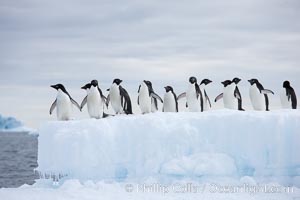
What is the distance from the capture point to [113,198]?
41.8ft

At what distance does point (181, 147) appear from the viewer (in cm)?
1498

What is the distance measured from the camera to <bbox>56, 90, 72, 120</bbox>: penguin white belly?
17.9 m

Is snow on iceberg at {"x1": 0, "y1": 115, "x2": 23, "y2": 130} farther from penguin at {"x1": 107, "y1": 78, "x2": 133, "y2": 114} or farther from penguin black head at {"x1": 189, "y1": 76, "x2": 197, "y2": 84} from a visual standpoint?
penguin black head at {"x1": 189, "y1": 76, "x2": 197, "y2": 84}

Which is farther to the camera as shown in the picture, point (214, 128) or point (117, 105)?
point (117, 105)

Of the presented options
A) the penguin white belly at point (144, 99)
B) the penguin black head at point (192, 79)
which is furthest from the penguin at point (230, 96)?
the penguin white belly at point (144, 99)

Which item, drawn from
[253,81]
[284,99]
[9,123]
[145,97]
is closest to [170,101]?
[145,97]

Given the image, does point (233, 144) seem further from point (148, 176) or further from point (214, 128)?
point (148, 176)

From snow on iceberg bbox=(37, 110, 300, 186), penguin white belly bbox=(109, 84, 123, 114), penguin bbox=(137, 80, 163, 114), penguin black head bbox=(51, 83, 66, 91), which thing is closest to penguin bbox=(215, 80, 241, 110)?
penguin bbox=(137, 80, 163, 114)

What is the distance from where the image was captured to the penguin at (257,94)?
1975 cm

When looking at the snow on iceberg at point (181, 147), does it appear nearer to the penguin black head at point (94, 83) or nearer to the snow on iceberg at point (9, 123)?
the penguin black head at point (94, 83)

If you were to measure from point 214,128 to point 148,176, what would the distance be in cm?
210

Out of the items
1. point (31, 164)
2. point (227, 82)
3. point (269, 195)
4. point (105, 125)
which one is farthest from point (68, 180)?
point (31, 164)

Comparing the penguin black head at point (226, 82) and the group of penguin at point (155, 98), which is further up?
the penguin black head at point (226, 82)

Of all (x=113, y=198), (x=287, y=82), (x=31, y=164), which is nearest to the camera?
(x=113, y=198)
